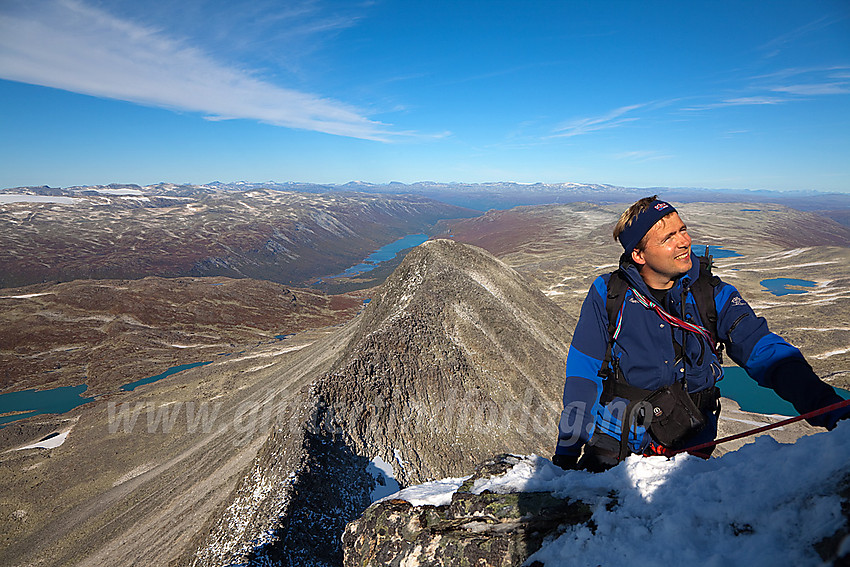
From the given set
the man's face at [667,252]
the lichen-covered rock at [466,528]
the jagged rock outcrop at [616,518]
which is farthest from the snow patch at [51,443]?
the man's face at [667,252]

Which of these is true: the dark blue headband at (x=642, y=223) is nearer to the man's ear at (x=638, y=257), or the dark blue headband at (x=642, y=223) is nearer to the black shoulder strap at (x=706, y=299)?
the man's ear at (x=638, y=257)

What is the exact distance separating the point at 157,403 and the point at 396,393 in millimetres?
40156

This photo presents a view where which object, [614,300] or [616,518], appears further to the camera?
[614,300]

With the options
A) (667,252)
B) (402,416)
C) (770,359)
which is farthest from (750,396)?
(667,252)

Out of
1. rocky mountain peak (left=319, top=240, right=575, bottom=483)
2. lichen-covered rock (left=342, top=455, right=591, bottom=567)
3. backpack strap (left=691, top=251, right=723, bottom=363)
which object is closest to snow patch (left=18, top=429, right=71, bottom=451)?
rocky mountain peak (left=319, top=240, right=575, bottom=483)

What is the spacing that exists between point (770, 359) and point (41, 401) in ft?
276

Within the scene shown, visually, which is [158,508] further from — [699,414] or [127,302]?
[127,302]

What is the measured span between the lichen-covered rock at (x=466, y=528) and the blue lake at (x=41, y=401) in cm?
7086

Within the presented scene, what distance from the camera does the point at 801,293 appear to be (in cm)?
8494

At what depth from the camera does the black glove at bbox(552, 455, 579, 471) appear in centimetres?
461

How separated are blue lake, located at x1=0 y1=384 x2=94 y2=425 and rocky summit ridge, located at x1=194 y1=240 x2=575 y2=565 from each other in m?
56.8

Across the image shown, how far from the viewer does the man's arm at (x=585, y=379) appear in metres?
4.56

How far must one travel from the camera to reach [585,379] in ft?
15.2

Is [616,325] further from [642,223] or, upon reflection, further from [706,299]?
[642,223]
